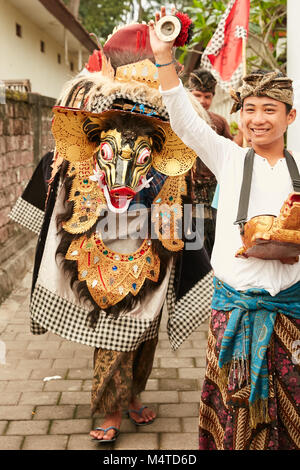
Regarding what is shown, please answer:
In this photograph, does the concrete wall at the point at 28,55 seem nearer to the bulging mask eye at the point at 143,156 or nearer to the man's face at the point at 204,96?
the man's face at the point at 204,96

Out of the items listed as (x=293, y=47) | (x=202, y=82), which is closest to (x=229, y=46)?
(x=202, y=82)

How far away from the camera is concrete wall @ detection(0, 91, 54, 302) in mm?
6277

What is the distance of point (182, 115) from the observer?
2.31 m

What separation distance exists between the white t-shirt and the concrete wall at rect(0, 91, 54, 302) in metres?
3.25

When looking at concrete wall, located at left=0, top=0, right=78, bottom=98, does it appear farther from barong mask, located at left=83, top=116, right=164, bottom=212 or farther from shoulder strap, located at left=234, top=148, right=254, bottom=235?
shoulder strap, located at left=234, top=148, right=254, bottom=235

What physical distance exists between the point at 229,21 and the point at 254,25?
1.96 m

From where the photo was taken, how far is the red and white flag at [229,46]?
17.4 ft

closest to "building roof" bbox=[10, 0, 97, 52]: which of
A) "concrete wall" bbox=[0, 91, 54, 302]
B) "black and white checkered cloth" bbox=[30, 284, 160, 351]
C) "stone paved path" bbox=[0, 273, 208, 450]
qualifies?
"concrete wall" bbox=[0, 91, 54, 302]

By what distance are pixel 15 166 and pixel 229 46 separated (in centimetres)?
297

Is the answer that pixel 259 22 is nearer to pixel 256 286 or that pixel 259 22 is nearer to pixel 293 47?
pixel 293 47

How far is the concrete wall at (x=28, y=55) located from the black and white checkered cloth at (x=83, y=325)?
9072 millimetres

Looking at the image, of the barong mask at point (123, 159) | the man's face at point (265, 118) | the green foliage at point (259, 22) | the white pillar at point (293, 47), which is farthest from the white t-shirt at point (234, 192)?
the green foliage at point (259, 22)
